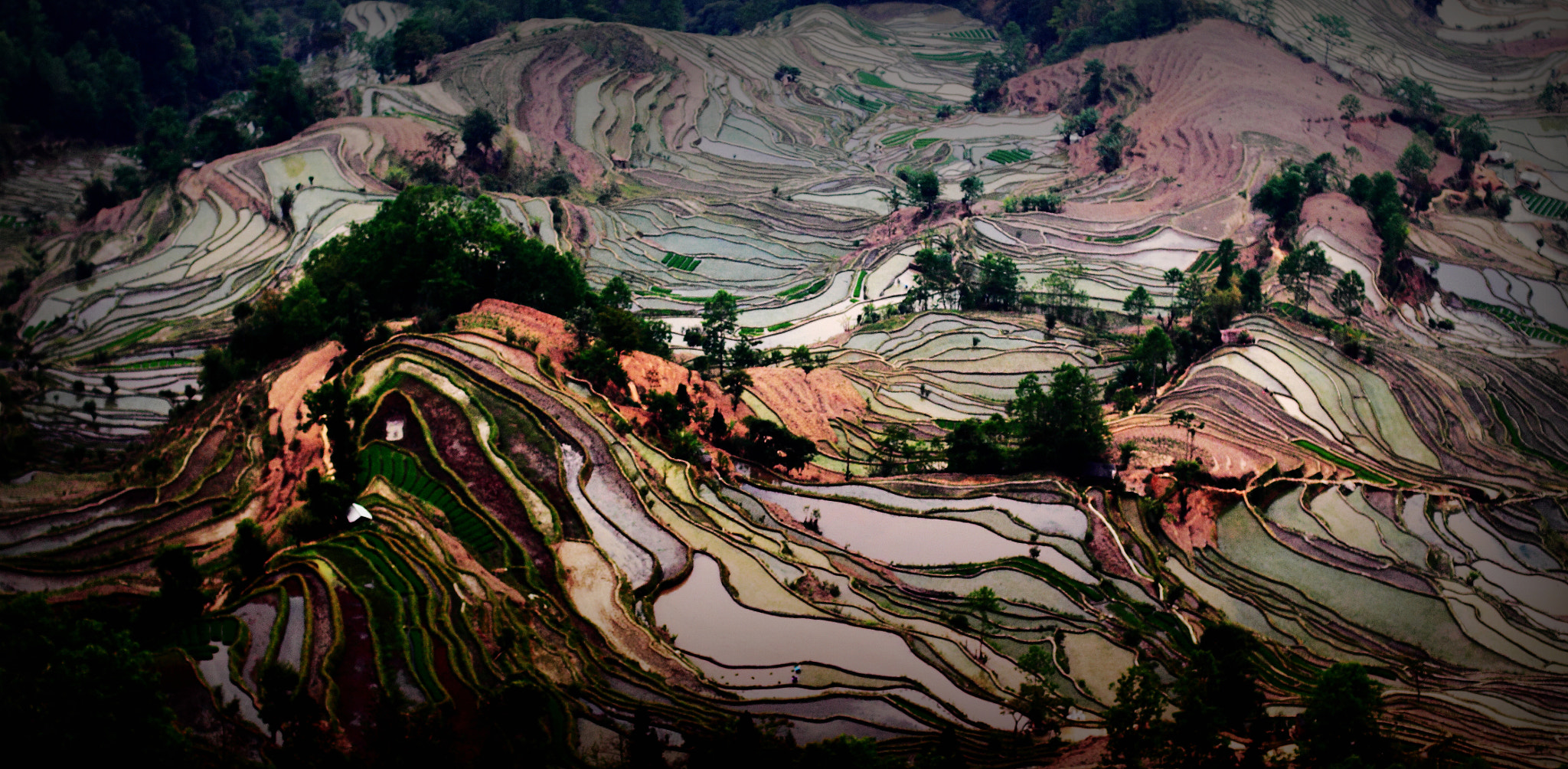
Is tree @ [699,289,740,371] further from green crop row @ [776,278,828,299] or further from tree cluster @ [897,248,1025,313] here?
tree cluster @ [897,248,1025,313]

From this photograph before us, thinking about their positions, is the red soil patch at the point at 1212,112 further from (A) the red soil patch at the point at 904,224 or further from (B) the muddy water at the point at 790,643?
(B) the muddy water at the point at 790,643

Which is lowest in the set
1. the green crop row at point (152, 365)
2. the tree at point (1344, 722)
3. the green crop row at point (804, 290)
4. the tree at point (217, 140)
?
the green crop row at point (152, 365)

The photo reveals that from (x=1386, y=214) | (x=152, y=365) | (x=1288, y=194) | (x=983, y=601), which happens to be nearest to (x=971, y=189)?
(x=1288, y=194)

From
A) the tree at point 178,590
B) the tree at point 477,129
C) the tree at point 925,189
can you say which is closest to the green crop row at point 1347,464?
the tree at point 178,590

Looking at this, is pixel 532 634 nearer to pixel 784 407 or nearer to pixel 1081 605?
pixel 1081 605

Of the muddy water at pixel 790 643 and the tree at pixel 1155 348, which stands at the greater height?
the tree at pixel 1155 348

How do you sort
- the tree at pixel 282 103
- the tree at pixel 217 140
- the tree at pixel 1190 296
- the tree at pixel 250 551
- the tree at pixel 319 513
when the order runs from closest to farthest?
1. the tree at pixel 250 551
2. the tree at pixel 319 513
3. the tree at pixel 1190 296
4. the tree at pixel 217 140
5. the tree at pixel 282 103

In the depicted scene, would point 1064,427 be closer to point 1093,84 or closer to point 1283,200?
point 1283,200
